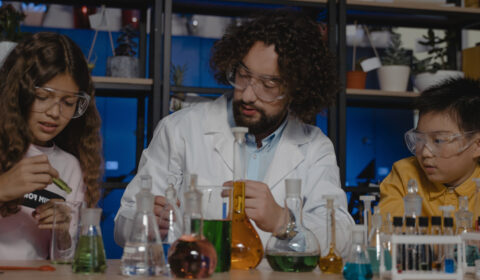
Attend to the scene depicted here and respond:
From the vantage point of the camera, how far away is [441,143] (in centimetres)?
205

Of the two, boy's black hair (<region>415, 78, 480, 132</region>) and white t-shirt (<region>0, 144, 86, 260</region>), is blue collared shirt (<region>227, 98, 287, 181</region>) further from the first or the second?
white t-shirt (<region>0, 144, 86, 260</region>)

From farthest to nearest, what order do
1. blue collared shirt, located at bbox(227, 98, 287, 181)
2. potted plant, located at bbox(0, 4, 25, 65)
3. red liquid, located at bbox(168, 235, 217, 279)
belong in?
potted plant, located at bbox(0, 4, 25, 65) < blue collared shirt, located at bbox(227, 98, 287, 181) < red liquid, located at bbox(168, 235, 217, 279)

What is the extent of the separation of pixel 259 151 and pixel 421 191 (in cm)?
67

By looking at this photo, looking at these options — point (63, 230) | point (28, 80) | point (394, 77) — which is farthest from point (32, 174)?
point (394, 77)

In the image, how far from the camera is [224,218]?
1106mm

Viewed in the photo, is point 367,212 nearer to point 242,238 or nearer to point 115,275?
point 242,238

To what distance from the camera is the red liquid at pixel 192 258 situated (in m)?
0.99

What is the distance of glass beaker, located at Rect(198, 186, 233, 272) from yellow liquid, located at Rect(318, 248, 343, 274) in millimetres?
228

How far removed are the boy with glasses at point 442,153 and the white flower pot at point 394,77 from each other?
0.93m

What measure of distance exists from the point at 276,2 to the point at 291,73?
3.53 ft

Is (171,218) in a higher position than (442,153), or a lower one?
lower

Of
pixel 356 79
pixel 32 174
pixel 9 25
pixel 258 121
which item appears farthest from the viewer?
pixel 356 79

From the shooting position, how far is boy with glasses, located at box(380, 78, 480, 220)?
2031mm

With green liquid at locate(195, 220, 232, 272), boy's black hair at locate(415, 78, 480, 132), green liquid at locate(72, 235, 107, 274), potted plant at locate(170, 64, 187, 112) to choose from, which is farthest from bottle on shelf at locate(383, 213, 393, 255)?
potted plant at locate(170, 64, 187, 112)
